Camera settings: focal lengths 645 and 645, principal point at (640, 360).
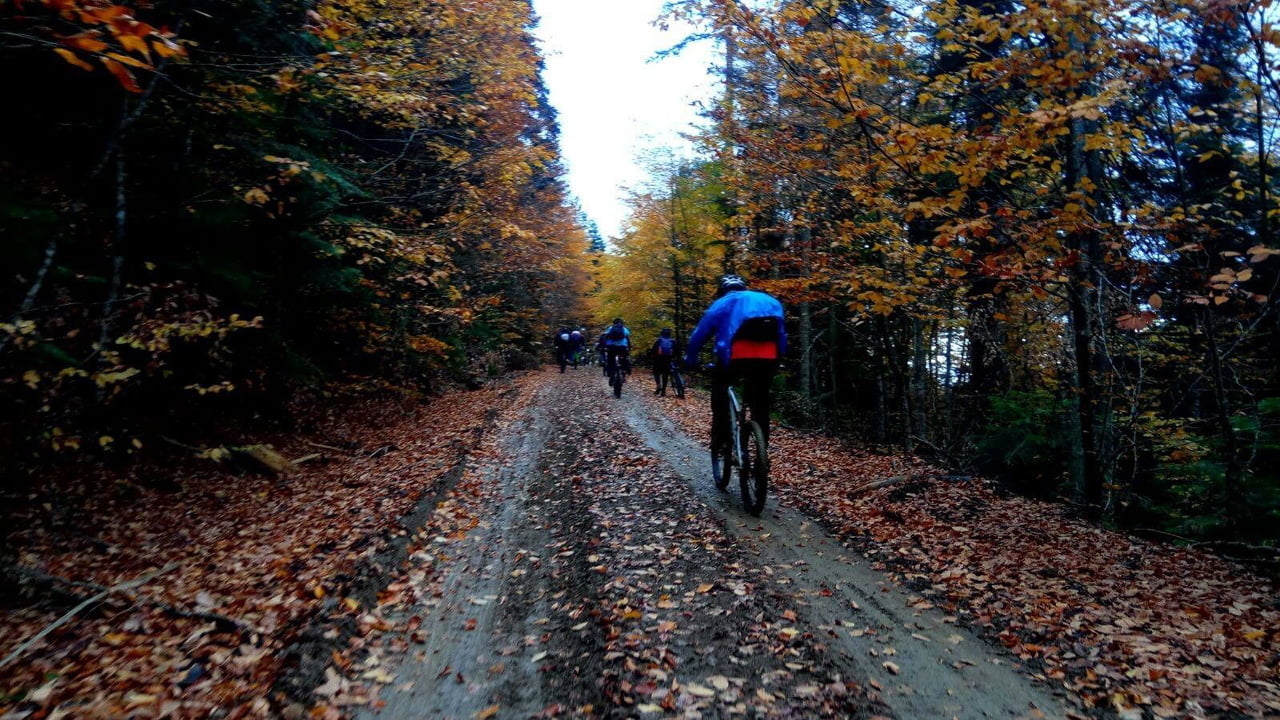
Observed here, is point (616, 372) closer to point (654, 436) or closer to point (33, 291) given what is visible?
point (654, 436)

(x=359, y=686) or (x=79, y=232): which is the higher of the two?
(x=79, y=232)

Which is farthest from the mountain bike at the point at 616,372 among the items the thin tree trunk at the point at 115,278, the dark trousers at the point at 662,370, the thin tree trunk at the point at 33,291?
the thin tree trunk at the point at 33,291

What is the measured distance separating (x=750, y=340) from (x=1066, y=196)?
2931 millimetres

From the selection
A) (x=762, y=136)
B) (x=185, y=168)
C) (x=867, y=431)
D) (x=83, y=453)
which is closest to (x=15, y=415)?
(x=83, y=453)

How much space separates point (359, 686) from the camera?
3.55 meters

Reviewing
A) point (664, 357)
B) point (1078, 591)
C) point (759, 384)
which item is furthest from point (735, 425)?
point (664, 357)

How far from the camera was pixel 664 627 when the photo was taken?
406 cm

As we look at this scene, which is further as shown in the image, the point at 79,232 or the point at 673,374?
the point at 673,374

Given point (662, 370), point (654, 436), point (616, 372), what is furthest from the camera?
point (616, 372)

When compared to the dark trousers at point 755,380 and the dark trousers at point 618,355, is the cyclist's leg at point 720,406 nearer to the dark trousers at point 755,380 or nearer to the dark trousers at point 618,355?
the dark trousers at point 755,380

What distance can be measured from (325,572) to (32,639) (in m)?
1.75

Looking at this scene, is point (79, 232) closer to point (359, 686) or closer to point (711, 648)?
point (359, 686)

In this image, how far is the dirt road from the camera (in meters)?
3.32

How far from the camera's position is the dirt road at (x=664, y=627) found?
3.32 meters
